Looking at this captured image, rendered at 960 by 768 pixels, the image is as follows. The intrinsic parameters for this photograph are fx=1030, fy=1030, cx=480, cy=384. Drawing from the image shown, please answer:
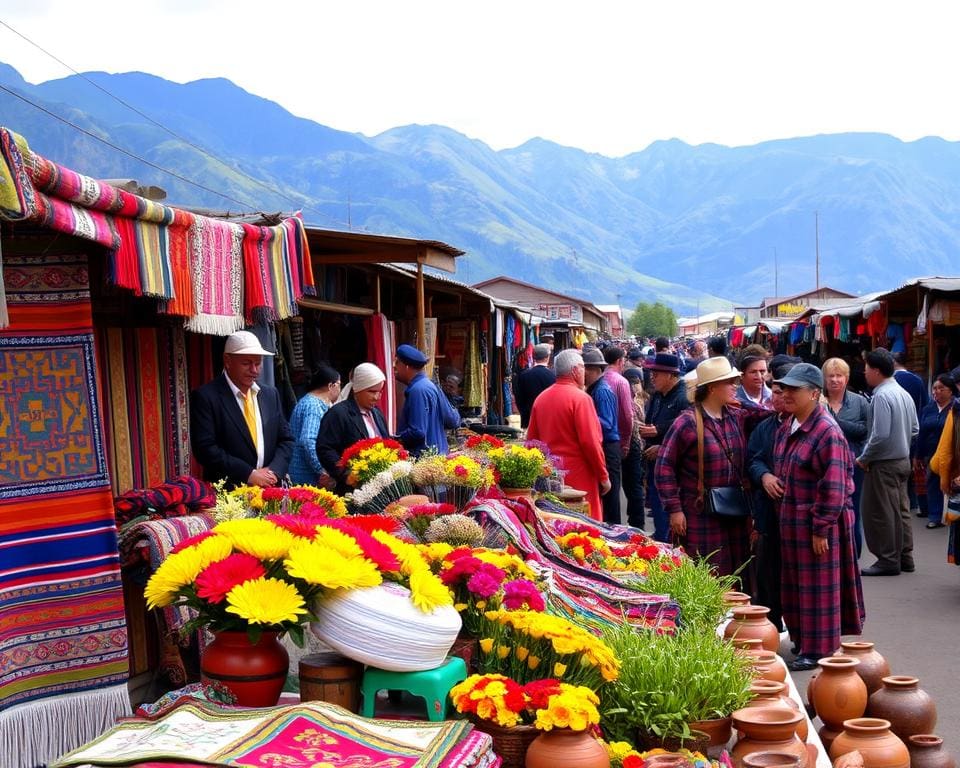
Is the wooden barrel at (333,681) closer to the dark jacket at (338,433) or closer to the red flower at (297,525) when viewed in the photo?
the red flower at (297,525)

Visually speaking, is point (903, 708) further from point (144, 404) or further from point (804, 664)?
point (144, 404)

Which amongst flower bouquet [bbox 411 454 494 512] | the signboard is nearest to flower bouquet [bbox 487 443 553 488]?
flower bouquet [bbox 411 454 494 512]

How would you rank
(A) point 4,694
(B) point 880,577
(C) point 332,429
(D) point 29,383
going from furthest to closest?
(B) point 880,577
(C) point 332,429
(D) point 29,383
(A) point 4,694

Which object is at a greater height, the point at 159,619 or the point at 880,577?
the point at 159,619

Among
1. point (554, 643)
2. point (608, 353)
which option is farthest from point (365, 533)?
point (608, 353)

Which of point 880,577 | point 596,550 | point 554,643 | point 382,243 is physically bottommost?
point 880,577

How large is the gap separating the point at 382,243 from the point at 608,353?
12.1 ft

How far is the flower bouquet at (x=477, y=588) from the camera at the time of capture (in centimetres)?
345

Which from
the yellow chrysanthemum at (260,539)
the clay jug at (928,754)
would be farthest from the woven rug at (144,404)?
the clay jug at (928,754)

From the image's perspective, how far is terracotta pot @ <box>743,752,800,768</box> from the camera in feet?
10.1

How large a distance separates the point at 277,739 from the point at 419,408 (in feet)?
16.8

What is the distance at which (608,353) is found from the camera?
11414 mm

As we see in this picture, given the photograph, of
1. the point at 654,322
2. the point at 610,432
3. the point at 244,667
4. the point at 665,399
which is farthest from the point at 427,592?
the point at 654,322

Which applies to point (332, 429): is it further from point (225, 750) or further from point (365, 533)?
point (225, 750)
